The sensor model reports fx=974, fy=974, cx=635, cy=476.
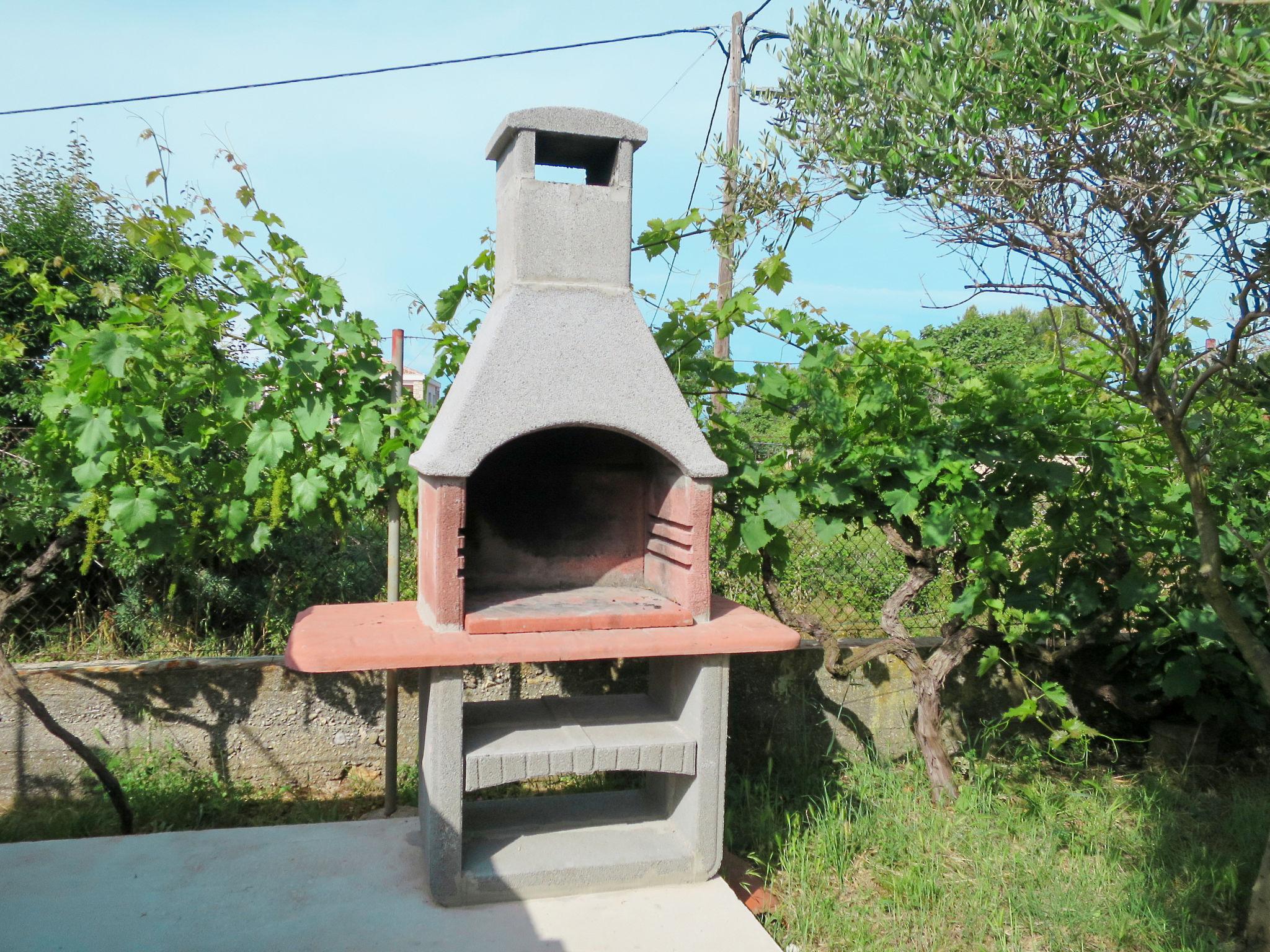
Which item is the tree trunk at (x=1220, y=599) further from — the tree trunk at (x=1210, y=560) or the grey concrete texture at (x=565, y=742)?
the grey concrete texture at (x=565, y=742)

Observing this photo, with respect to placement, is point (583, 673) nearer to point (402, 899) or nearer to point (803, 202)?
point (402, 899)

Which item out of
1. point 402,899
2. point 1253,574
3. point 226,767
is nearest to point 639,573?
point 402,899

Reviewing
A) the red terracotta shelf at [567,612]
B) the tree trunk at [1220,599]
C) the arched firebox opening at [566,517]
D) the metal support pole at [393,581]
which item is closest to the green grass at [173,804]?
the metal support pole at [393,581]

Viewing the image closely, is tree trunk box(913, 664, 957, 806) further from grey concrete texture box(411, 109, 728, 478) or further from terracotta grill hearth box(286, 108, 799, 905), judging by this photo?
grey concrete texture box(411, 109, 728, 478)

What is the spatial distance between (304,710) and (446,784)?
1725 millimetres

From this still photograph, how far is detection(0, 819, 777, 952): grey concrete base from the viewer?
3107 mm

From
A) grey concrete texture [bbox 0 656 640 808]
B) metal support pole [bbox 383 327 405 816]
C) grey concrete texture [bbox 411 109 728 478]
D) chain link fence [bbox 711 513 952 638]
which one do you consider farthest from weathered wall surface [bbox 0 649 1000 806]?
grey concrete texture [bbox 411 109 728 478]

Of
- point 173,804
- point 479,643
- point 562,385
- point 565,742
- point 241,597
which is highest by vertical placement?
point 562,385

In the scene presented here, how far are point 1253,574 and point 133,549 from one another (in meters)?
5.45

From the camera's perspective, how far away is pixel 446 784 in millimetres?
3316

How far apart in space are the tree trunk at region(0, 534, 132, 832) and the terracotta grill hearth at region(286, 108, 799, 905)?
121cm

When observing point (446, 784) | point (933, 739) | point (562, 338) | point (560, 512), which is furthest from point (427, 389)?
point (933, 739)

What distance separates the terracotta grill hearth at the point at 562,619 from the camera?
131 inches

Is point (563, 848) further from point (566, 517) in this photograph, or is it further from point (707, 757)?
point (566, 517)
